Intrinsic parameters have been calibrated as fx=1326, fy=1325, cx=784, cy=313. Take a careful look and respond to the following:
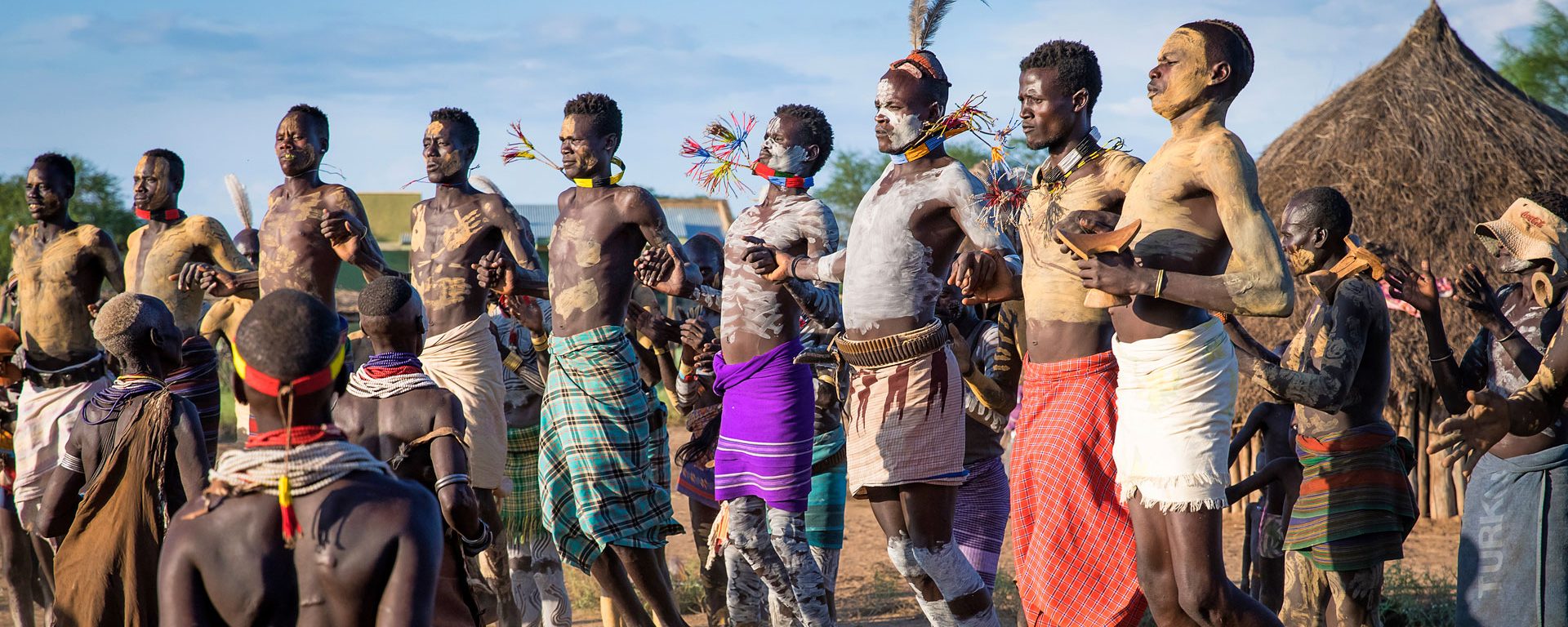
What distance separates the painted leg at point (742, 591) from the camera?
5.43 m

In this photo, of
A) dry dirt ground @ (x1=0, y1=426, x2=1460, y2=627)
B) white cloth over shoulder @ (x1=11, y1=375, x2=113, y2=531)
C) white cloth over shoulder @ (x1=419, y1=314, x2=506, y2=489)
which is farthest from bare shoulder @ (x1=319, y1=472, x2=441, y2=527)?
dry dirt ground @ (x1=0, y1=426, x2=1460, y2=627)

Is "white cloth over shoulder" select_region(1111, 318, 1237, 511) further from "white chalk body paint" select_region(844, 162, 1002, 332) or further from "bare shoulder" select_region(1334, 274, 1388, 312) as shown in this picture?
"bare shoulder" select_region(1334, 274, 1388, 312)

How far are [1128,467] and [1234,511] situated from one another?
299 inches

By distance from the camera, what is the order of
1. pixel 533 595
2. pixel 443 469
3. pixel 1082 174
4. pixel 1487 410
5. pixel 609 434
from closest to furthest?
pixel 443 469, pixel 1487 410, pixel 1082 174, pixel 609 434, pixel 533 595

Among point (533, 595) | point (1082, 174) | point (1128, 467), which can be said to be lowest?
point (533, 595)

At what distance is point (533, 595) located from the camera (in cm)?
605

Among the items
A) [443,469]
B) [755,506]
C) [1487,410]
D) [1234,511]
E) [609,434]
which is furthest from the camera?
[1234,511]

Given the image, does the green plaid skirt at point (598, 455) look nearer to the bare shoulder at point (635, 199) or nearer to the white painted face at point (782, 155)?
the bare shoulder at point (635, 199)

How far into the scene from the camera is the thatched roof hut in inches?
409

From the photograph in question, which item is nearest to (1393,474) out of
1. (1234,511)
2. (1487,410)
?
(1487,410)

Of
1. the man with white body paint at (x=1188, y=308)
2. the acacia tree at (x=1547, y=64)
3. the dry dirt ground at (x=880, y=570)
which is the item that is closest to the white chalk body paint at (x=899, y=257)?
the man with white body paint at (x=1188, y=308)

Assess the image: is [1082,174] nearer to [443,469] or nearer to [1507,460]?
[1507,460]

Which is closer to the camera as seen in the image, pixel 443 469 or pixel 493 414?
pixel 443 469

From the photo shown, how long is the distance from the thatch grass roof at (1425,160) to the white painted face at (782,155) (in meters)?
5.79
